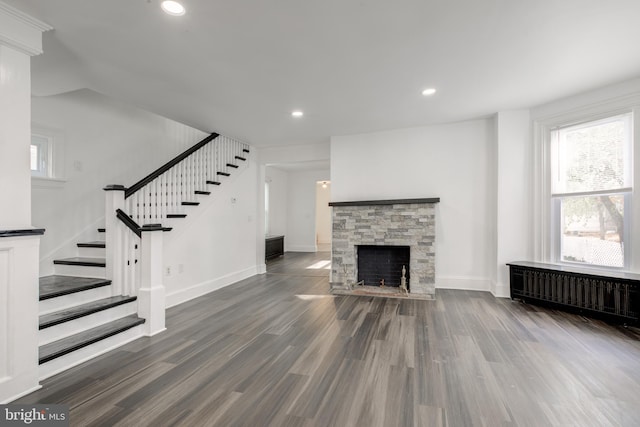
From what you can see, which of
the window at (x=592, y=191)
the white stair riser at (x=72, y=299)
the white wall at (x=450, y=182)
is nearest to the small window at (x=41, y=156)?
the white stair riser at (x=72, y=299)

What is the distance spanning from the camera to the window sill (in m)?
3.37

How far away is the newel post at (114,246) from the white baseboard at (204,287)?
832 millimetres

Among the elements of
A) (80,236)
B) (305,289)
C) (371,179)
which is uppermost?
(371,179)

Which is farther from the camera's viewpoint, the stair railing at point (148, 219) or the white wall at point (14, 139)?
the stair railing at point (148, 219)

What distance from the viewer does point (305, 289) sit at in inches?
184

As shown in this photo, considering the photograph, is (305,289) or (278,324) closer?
(278,324)

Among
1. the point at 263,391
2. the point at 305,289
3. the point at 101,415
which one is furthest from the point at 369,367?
the point at 305,289

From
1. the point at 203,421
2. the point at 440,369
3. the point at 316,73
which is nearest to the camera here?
the point at 203,421

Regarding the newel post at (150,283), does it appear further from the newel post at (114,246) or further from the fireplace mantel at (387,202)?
the fireplace mantel at (387,202)

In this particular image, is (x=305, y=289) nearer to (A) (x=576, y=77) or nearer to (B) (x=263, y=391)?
(B) (x=263, y=391)

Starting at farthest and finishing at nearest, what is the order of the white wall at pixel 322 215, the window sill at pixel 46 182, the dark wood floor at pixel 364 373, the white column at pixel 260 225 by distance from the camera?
1. the white wall at pixel 322 215
2. the white column at pixel 260 225
3. the window sill at pixel 46 182
4. the dark wood floor at pixel 364 373

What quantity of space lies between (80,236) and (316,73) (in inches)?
145

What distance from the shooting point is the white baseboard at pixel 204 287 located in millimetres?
3863

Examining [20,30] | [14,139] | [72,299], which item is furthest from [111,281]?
[20,30]
